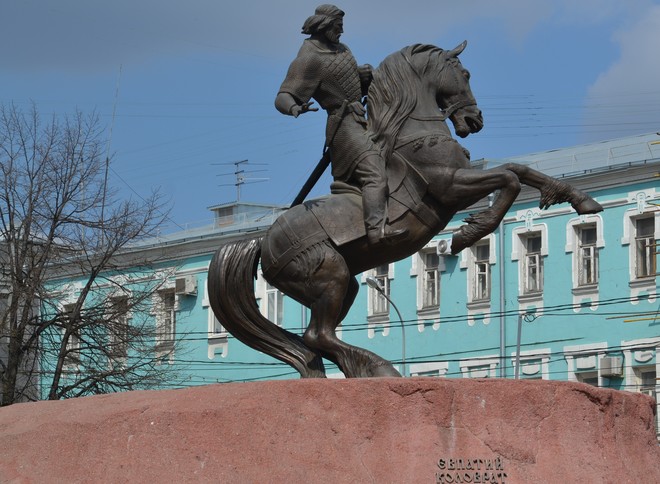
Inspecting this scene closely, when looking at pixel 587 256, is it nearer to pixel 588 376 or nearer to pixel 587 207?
pixel 588 376

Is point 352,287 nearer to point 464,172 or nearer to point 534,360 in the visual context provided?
point 464,172

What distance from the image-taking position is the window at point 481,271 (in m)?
33.1

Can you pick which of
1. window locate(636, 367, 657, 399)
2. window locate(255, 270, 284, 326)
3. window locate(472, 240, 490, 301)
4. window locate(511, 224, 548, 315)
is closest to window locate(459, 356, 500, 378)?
window locate(511, 224, 548, 315)

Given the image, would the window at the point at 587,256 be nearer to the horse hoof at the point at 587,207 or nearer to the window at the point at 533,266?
the window at the point at 533,266

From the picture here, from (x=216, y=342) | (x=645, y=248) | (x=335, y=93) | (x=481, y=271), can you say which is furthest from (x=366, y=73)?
(x=216, y=342)

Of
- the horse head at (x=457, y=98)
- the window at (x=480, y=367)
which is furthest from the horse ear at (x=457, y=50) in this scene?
the window at (x=480, y=367)

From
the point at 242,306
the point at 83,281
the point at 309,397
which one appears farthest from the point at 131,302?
the point at 309,397

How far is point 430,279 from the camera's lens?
34.1 meters

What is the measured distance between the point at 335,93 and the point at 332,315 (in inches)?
60.9

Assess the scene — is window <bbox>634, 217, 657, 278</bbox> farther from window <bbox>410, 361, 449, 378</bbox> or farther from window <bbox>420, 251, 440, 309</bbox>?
window <bbox>420, 251, 440, 309</bbox>

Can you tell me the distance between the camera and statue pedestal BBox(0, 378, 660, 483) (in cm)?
1002

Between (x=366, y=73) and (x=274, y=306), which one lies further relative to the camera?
(x=274, y=306)

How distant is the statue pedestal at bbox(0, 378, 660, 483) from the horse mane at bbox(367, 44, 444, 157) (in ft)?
6.80

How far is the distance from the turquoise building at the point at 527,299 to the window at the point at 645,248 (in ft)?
0.07
